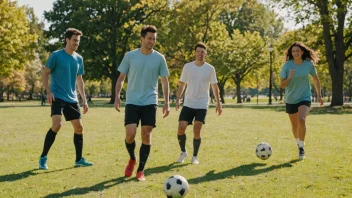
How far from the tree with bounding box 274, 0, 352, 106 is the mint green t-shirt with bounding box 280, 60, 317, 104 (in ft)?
77.5

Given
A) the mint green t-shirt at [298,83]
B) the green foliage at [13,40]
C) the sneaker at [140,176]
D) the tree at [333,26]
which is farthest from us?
the green foliage at [13,40]

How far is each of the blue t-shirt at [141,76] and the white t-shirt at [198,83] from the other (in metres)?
1.72

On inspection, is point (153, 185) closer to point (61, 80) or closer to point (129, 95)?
point (129, 95)

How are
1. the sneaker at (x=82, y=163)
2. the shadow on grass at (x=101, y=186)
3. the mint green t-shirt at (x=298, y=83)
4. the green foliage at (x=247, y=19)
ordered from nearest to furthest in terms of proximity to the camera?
the shadow on grass at (x=101, y=186) < the sneaker at (x=82, y=163) < the mint green t-shirt at (x=298, y=83) < the green foliage at (x=247, y=19)

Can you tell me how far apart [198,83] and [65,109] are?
2.70 meters

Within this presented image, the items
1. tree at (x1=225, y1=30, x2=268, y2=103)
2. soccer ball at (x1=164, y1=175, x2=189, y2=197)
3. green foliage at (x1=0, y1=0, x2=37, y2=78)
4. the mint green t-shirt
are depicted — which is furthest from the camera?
tree at (x1=225, y1=30, x2=268, y2=103)

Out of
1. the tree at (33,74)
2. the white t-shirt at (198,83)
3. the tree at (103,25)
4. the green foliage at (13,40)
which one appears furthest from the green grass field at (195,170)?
the tree at (33,74)

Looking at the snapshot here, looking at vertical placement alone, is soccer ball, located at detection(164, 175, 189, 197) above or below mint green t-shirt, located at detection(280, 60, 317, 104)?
below

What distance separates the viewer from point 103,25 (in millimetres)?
46594

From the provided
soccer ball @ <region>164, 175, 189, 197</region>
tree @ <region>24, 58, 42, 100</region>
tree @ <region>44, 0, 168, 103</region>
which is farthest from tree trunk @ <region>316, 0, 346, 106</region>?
tree @ <region>24, 58, 42, 100</region>

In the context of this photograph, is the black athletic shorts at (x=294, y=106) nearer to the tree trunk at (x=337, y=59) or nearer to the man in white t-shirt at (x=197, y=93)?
the man in white t-shirt at (x=197, y=93)

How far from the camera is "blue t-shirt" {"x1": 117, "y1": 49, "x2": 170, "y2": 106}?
22.1 feet

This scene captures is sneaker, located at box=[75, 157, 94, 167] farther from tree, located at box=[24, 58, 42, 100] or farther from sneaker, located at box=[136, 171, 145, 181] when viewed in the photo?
tree, located at box=[24, 58, 42, 100]

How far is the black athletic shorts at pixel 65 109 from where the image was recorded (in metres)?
7.44
